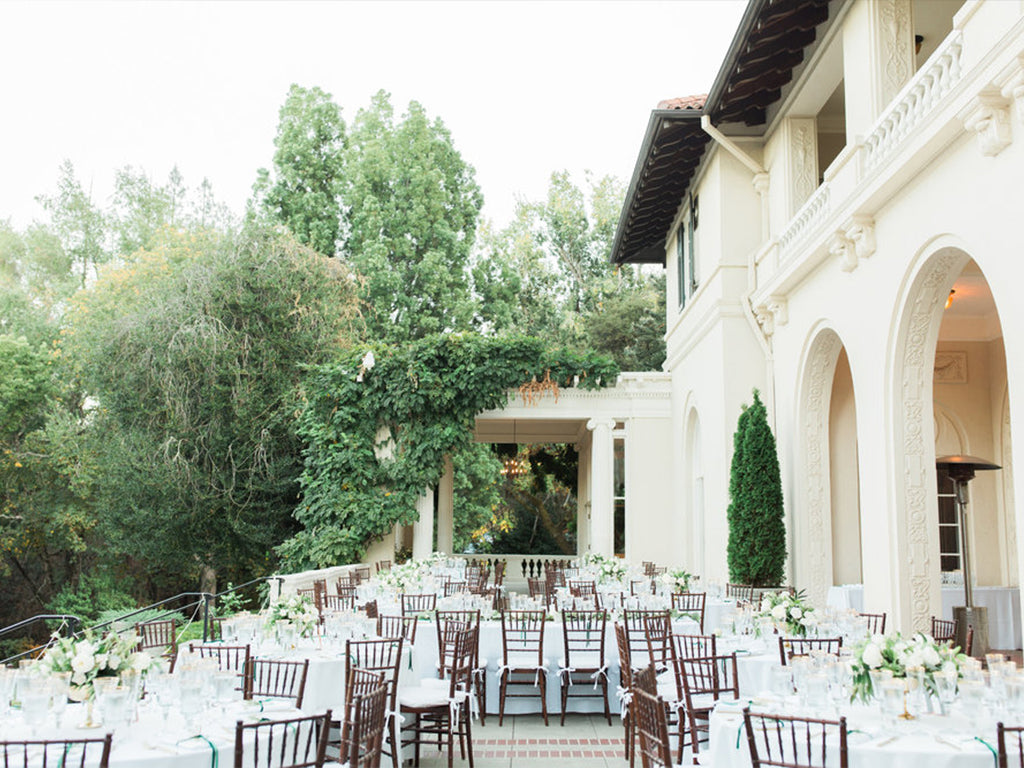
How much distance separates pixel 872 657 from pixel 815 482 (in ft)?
27.5

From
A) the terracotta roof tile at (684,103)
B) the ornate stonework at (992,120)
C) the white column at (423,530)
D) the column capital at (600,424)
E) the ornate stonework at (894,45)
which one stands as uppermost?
the terracotta roof tile at (684,103)

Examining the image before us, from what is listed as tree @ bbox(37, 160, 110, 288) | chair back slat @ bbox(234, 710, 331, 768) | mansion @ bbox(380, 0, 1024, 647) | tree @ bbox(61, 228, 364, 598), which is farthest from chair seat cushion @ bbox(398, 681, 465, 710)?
tree @ bbox(37, 160, 110, 288)

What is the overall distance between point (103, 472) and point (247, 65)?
24.2 meters

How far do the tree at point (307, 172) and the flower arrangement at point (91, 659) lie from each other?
24.4m


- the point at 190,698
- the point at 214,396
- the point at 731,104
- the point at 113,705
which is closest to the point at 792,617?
the point at 190,698

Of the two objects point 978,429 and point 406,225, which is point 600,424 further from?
point 406,225

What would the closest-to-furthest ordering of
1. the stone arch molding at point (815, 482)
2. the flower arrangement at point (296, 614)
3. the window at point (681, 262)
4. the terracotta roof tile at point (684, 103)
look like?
the flower arrangement at point (296, 614)
the stone arch molding at point (815, 482)
the terracotta roof tile at point (684, 103)
the window at point (681, 262)

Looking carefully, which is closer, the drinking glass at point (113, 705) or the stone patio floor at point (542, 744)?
the drinking glass at point (113, 705)

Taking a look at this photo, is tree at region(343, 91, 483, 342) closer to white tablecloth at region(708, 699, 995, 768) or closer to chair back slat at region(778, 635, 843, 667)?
chair back slat at region(778, 635, 843, 667)

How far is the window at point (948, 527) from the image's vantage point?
13.7 m

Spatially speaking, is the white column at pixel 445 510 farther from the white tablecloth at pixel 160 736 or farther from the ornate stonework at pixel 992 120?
the white tablecloth at pixel 160 736

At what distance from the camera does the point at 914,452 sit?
30.0 feet

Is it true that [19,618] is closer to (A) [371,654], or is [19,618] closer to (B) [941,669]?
(A) [371,654]

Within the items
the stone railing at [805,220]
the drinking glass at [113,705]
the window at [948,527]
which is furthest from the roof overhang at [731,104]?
the drinking glass at [113,705]
